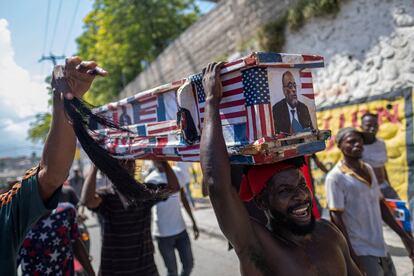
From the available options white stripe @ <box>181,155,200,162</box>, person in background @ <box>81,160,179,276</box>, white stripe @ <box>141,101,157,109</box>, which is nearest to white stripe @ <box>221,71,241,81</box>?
white stripe @ <box>181,155,200,162</box>

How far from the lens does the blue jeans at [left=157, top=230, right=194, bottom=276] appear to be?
14.5ft

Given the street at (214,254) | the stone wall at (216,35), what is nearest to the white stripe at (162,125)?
→ the street at (214,254)

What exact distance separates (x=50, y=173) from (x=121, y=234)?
5.99 feet

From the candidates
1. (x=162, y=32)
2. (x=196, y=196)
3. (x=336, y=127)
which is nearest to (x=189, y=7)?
(x=162, y=32)

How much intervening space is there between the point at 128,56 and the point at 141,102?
1718 centimetres

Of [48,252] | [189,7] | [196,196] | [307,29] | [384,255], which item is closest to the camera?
[48,252]

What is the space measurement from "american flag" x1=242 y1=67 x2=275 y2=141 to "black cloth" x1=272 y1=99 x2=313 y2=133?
43 mm

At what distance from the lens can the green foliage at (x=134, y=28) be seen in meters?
18.1

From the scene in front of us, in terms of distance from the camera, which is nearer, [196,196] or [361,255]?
[361,255]

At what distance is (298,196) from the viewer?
192 cm

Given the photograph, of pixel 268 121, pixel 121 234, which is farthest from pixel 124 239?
pixel 268 121

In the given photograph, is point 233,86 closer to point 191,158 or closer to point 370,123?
point 191,158

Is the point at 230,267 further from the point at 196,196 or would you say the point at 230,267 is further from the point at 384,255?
the point at 196,196

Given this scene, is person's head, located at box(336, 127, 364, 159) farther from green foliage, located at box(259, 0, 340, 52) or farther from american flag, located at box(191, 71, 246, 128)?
green foliage, located at box(259, 0, 340, 52)
